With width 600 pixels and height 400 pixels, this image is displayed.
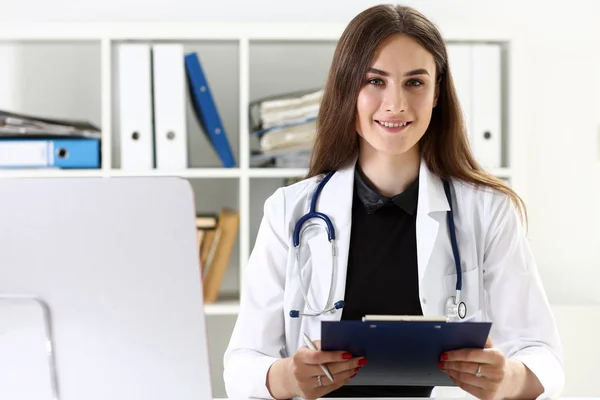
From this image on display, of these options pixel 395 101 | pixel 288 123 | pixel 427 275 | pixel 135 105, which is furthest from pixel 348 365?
pixel 135 105

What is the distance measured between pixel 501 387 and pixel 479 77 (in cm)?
137

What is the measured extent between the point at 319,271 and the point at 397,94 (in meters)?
0.36

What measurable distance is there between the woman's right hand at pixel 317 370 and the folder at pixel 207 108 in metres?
1.21

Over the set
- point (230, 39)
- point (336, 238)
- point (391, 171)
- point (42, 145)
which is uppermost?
point (230, 39)

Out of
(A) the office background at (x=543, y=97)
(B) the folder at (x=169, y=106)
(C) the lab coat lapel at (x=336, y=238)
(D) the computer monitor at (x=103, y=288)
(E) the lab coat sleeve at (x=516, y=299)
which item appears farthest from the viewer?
(A) the office background at (x=543, y=97)

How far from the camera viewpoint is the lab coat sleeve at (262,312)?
1365mm

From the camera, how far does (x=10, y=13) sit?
8.57 feet

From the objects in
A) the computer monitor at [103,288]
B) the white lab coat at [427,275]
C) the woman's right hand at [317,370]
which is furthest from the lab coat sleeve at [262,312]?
the computer monitor at [103,288]

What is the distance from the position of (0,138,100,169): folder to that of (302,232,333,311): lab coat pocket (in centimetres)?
110

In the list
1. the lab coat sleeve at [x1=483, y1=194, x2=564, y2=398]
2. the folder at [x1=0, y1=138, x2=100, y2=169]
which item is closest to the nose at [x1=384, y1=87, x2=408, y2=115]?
the lab coat sleeve at [x1=483, y1=194, x2=564, y2=398]

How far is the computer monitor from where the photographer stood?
0.73 meters

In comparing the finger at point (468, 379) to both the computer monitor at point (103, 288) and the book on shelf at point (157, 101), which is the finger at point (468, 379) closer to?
the computer monitor at point (103, 288)

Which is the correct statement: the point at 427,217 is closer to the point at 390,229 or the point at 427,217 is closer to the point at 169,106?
the point at 390,229

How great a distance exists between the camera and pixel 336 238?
148 centimetres
